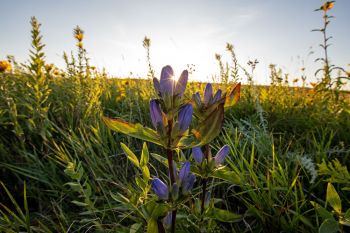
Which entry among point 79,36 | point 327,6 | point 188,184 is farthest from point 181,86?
point 327,6

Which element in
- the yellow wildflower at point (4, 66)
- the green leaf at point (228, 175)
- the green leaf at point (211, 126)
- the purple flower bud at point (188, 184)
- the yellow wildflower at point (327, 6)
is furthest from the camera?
the yellow wildflower at point (327, 6)

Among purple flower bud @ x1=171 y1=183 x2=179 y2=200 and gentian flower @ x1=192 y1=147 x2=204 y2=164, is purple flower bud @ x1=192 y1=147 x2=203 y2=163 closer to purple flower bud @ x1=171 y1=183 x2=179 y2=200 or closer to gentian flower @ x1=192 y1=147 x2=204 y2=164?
gentian flower @ x1=192 y1=147 x2=204 y2=164

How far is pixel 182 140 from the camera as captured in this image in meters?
0.78

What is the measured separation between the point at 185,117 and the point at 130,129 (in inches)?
6.2

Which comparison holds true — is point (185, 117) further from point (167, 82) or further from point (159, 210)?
point (159, 210)

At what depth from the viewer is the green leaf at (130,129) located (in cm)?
74

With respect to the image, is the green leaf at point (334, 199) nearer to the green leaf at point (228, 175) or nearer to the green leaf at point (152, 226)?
the green leaf at point (228, 175)

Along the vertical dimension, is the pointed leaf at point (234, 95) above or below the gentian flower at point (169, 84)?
below

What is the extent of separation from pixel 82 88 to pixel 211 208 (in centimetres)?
202

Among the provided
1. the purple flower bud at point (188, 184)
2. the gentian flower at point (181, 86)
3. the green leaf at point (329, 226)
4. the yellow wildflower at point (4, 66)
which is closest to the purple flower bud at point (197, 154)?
the purple flower bud at point (188, 184)

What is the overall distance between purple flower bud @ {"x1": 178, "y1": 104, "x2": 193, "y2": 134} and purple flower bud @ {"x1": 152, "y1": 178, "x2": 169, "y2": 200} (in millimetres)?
157

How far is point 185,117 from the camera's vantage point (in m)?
0.75

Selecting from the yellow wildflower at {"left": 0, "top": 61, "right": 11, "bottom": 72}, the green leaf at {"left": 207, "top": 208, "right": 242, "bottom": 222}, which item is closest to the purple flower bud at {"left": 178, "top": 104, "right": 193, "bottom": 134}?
the green leaf at {"left": 207, "top": 208, "right": 242, "bottom": 222}

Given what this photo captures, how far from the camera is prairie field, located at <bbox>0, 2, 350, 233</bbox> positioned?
2.58 ft
